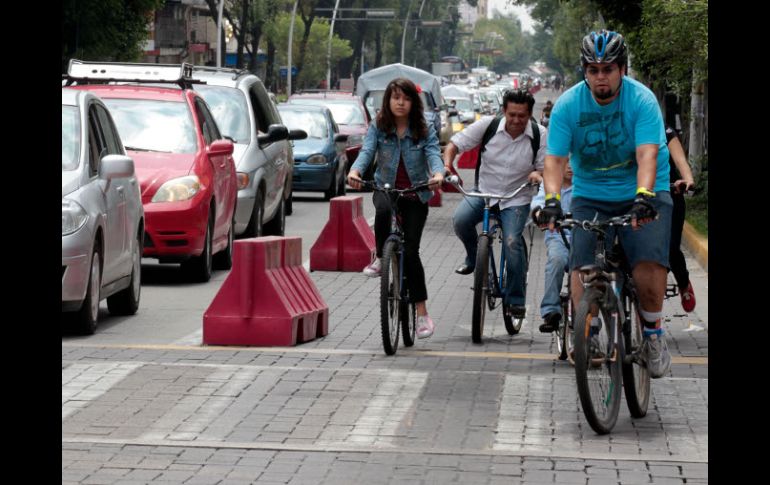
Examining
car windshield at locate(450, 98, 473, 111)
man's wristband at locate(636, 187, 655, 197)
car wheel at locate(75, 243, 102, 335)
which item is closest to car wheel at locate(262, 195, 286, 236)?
car wheel at locate(75, 243, 102, 335)

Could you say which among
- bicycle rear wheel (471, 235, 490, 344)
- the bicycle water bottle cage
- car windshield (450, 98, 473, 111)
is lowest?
bicycle rear wheel (471, 235, 490, 344)

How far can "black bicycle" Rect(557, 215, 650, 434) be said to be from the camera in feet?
24.9

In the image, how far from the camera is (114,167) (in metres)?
11.3

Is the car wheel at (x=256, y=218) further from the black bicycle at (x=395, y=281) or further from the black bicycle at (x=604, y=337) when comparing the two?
the black bicycle at (x=604, y=337)

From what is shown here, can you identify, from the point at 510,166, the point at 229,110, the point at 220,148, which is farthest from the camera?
the point at 229,110

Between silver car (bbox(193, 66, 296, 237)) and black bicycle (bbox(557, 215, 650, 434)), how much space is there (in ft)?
31.8

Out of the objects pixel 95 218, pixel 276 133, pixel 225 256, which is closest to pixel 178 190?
pixel 225 256

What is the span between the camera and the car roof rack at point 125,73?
54.9 ft

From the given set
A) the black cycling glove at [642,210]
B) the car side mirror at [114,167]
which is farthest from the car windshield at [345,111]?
the black cycling glove at [642,210]

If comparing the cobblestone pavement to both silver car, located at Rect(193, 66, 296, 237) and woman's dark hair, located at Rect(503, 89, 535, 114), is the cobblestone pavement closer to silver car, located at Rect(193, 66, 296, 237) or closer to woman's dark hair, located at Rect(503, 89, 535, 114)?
woman's dark hair, located at Rect(503, 89, 535, 114)

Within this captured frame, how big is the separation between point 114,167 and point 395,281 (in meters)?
2.10

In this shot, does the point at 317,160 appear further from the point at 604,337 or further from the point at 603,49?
the point at 604,337
